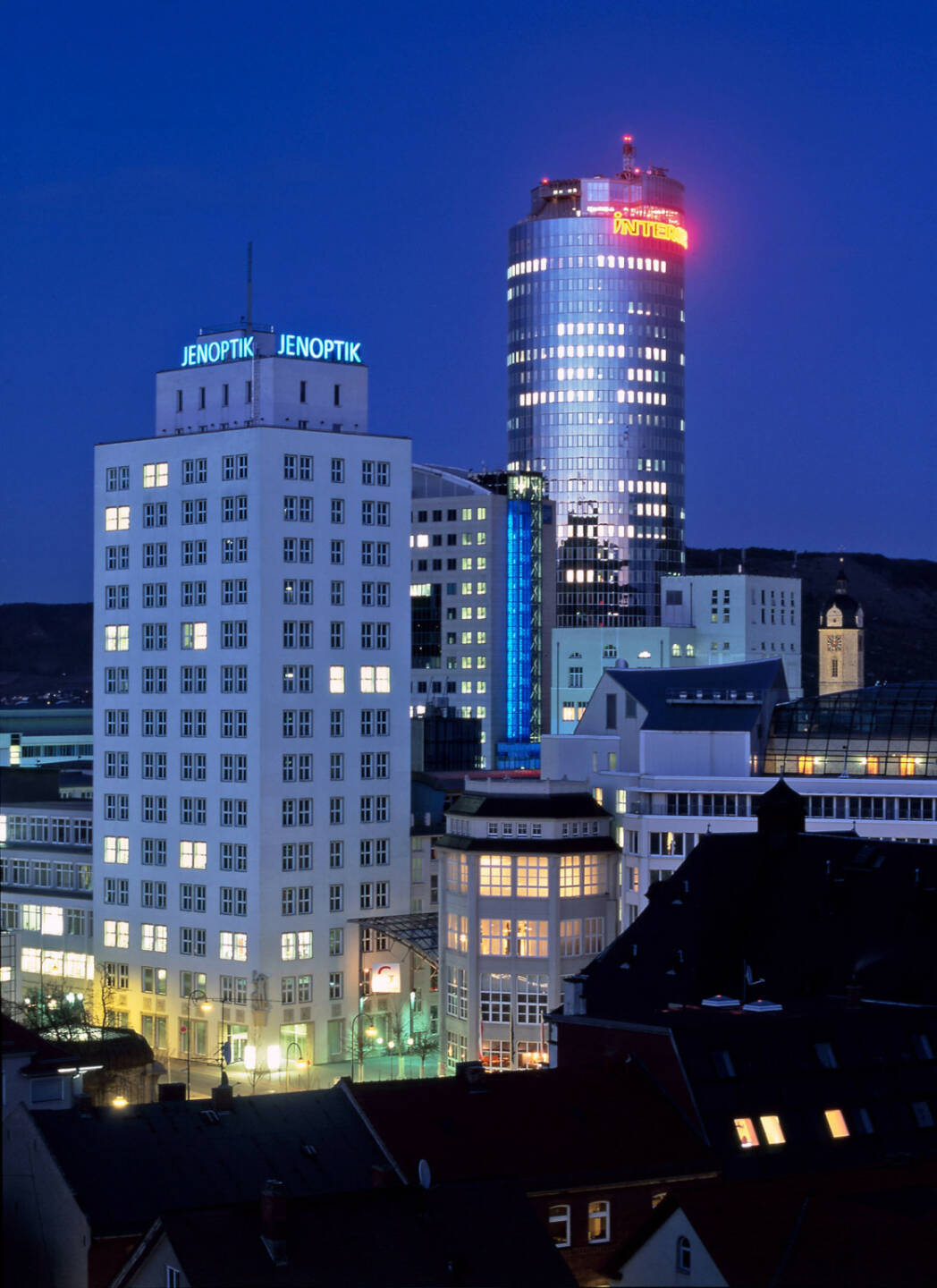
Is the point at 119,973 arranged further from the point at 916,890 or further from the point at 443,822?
the point at 916,890

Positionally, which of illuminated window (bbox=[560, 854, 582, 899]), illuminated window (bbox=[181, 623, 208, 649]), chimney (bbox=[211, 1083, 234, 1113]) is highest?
illuminated window (bbox=[181, 623, 208, 649])

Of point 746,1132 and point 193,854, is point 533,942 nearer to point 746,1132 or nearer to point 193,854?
point 193,854

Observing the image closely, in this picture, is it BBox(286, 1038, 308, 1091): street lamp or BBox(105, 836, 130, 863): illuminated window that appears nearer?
BBox(286, 1038, 308, 1091): street lamp

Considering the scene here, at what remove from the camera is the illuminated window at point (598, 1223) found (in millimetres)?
92956

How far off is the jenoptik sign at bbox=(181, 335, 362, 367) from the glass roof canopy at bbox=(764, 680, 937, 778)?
45951mm

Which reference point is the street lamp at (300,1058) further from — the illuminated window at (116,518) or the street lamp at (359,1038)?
the illuminated window at (116,518)

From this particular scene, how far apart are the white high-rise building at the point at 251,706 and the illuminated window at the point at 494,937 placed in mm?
19557

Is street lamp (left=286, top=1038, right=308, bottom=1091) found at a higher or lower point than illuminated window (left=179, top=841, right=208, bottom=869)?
lower

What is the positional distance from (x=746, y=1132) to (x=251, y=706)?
76526 millimetres

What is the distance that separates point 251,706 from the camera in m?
171

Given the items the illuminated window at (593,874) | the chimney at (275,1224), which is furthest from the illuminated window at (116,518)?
the chimney at (275,1224)

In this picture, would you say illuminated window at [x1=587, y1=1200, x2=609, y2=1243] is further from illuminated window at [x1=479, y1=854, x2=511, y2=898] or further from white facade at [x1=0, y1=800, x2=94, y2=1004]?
white facade at [x1=0, y1=800, x2=94, y2=1004]

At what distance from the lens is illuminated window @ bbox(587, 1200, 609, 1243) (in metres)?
93.0

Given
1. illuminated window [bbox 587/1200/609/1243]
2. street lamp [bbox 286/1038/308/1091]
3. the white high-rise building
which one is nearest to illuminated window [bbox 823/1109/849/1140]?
illuminated window [bbox 587/1200/609/1243]
